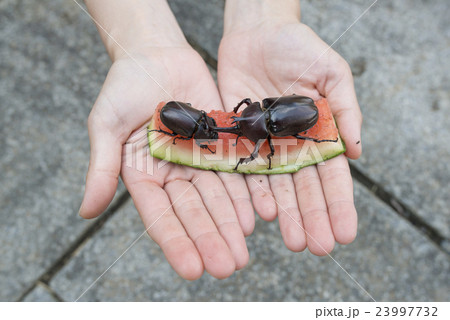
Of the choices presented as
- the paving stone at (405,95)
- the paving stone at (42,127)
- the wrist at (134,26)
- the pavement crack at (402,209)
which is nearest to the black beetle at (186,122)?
the wrist at (134,26)

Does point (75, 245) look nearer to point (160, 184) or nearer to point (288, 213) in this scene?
point (160, 184)

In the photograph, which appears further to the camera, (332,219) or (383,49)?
(383,49)

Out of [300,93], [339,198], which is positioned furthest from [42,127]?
[339,198]

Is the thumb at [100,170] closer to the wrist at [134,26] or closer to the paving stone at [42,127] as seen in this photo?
the wrist at [134,26]

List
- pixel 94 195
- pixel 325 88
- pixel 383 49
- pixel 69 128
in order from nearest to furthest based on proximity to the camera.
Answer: pixel 94 195 → pixel 325 88 → pixel 69 128 → pixel 383 49

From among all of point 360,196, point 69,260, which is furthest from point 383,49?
point 69,260

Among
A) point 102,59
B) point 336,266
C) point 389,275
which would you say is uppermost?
point 102,59
